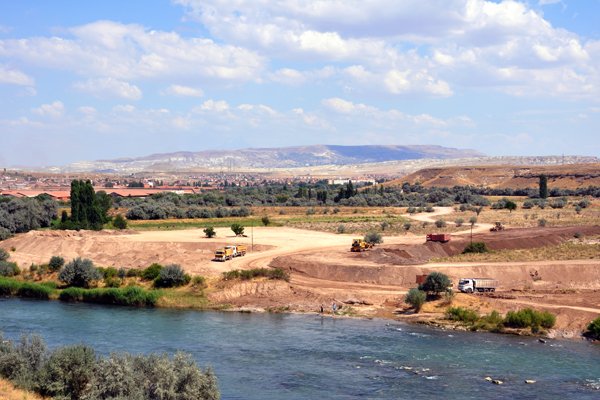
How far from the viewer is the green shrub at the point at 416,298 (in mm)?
47250

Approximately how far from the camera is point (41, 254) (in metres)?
66.9

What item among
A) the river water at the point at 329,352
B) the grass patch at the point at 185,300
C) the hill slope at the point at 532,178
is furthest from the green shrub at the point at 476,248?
the hill slope at the point at 532,178

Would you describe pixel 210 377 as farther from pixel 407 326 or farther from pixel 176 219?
pixel 176 219

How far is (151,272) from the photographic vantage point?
185 feet

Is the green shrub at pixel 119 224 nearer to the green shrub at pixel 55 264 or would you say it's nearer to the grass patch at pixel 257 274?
the green shrub at pixel 55 264

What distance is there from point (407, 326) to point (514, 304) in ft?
25.4

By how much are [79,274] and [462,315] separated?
2916 centimetres

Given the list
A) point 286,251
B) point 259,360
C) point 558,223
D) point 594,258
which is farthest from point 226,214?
point 259,360

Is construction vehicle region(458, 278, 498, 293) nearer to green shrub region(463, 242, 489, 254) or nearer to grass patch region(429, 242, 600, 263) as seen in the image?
grass patch region(429, 242, 600, 263)

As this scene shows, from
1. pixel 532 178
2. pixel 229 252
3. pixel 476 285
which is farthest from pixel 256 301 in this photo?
pixel 532 178

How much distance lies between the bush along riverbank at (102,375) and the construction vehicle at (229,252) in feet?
115

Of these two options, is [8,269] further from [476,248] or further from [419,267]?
[476,248]

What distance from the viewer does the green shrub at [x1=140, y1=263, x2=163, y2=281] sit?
2211 inches

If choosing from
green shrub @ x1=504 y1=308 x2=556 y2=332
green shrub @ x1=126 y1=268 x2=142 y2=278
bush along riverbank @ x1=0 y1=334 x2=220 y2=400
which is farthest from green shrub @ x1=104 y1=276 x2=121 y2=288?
green shrub @ x1=504 y1=308 x2=556 y2=332
